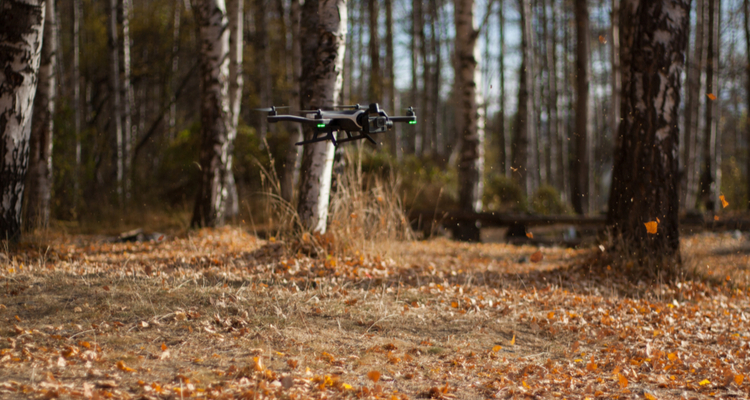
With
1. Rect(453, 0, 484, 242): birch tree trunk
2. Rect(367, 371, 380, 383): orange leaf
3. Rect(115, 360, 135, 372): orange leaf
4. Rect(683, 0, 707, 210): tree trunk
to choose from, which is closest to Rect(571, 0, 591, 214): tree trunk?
Rect(683, 0, 707, 210): tree trunk

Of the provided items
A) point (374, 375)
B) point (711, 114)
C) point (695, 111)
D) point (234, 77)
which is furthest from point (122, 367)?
point (695, 111)

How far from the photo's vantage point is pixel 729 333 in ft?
13.8

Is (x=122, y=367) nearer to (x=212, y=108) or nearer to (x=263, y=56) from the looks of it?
(x=212, y=108)

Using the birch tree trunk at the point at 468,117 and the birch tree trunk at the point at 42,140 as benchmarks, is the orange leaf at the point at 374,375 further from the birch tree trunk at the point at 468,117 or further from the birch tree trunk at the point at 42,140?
the birch tree trunk at the point at 468,117

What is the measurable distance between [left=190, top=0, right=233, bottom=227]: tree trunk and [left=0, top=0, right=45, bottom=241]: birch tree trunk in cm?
250

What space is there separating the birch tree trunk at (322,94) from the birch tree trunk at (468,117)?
425 cm

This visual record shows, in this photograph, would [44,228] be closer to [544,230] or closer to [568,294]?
[568,294]

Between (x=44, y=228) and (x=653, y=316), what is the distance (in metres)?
6.37

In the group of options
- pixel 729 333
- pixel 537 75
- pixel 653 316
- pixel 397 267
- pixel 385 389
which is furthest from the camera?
pixel 537 75

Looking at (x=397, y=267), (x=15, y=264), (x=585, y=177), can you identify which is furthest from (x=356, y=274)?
(x=585, y=177)

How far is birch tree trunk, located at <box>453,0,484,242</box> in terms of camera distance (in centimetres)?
938

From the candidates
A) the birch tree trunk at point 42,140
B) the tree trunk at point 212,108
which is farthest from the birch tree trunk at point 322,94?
the birch tree trunk at point 42,140

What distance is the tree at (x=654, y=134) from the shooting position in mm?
5758

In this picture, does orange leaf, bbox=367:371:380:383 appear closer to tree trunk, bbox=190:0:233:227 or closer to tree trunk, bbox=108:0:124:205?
tree trunk, bbox=190:0:233:227
